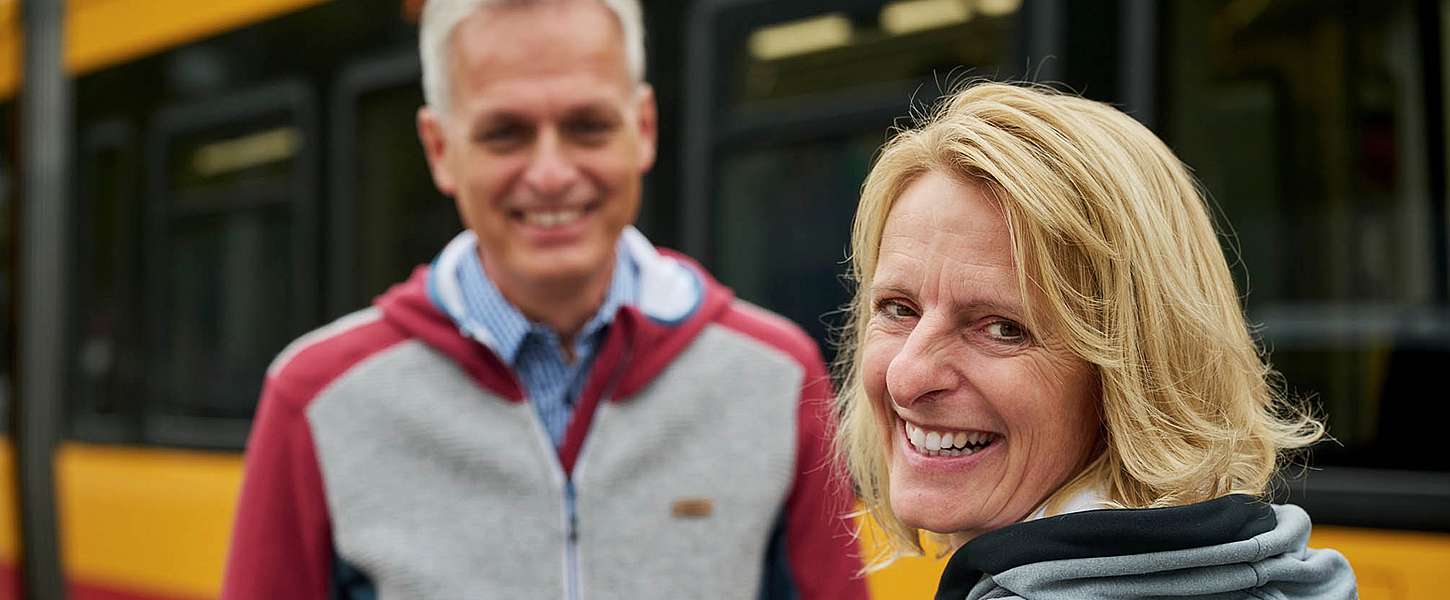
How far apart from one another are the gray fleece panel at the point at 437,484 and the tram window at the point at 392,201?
9.70 feet

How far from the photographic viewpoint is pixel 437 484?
2.17 metres

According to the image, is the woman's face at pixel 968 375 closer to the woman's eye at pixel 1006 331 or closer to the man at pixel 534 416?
the woman's eye at pixel 1006 331

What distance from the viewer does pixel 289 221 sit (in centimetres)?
564

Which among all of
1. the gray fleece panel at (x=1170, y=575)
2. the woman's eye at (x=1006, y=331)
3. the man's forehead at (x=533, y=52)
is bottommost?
the gray fleece panel at (x=1170, y=575)

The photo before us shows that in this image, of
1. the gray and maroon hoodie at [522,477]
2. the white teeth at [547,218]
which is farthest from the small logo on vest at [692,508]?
the white teeth at [547,218]

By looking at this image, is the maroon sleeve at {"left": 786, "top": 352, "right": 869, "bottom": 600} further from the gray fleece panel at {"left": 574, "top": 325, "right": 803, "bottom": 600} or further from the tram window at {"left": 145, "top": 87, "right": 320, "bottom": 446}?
the tram window at {"left": 145, "top": 87, "right": 320, "bottom": 446}

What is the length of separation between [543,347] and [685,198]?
217 cm

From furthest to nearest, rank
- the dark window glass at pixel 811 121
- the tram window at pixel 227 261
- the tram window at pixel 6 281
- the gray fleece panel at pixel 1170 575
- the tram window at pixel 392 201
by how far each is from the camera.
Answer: the tram window at pixel 6 281 < the tram window at pixel 227 261 < the tram window at pixel 392 201 < the dark window glass at pixel 811 121 < the gray fleece panel at pixel 1170 575

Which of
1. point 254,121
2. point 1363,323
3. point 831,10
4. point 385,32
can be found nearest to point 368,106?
point 385,32

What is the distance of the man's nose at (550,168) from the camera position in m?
2.16

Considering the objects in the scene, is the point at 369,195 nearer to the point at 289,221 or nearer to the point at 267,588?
the point at 289,221

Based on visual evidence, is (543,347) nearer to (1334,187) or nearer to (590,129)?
(590,129)

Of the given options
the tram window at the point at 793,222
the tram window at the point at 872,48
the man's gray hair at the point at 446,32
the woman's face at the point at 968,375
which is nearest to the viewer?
the woman's face at the point at 968,375

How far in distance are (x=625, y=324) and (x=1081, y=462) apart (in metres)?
0.94
